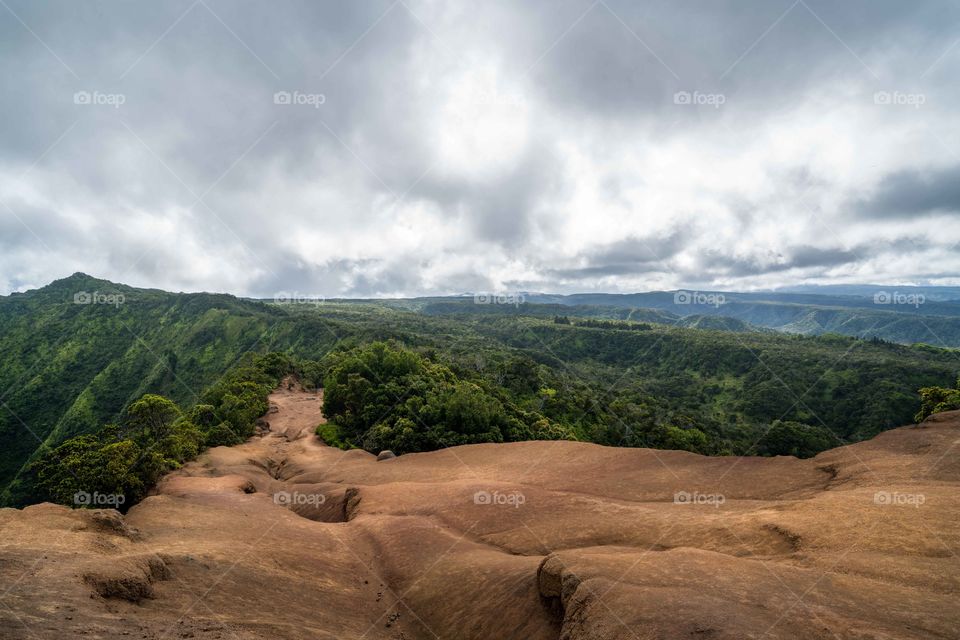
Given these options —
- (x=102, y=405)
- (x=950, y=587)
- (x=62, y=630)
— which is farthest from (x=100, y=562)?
(x=102, y=405)

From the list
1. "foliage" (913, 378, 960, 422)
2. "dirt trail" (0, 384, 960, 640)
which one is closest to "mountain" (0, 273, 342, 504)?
"dirt trail" (0, 384, 960, 640)

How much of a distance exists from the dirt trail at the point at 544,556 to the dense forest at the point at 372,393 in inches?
596

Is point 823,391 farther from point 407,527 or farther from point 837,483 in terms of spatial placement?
point 407,527

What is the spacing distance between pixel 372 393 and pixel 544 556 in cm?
4060

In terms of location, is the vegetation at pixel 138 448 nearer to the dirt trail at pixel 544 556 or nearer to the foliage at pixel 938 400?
the dirt trail at pixel 544 556

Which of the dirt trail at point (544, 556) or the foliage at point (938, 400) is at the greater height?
the foliage at point (938, 400)

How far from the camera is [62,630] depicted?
30.4 ft

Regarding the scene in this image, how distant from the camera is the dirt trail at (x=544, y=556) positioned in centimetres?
1029

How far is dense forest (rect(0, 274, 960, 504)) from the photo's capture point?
44844 mm

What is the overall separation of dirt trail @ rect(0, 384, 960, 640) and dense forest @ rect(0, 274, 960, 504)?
49.7 feet

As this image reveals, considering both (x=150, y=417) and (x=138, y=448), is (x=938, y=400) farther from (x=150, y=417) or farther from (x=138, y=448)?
(x=150, y=417)

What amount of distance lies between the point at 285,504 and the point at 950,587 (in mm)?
33700

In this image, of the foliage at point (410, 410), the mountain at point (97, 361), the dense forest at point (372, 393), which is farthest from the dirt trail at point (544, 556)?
the mountain at point (97, 361)

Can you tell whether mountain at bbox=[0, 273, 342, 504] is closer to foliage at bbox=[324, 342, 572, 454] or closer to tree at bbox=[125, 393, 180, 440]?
tree at bbox=[125, 393, 180, 440]
